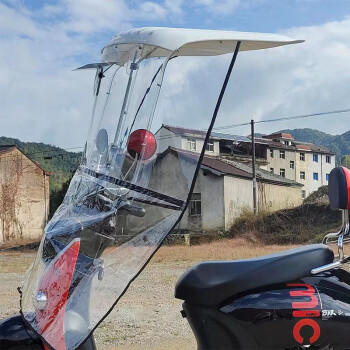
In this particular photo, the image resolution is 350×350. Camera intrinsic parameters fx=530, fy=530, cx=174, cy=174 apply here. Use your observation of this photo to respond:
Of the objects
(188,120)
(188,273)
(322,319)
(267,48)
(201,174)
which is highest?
(267,48)

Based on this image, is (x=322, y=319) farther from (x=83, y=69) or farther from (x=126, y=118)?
(x=83, y=69)

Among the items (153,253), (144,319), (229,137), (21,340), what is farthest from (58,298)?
(144,319)

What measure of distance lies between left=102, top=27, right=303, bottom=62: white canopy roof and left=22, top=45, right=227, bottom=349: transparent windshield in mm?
74

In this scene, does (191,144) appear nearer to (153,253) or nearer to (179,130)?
(179,130)

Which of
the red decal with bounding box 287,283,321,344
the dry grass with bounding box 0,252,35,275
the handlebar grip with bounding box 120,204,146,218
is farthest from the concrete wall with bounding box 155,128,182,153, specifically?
the dry grass with bounding box 0,252,35,275

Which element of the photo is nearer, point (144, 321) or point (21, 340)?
point (21, 340)

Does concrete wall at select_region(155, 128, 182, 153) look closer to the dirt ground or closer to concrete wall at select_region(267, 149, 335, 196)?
the dirt ground

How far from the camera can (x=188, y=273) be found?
273 centimetres

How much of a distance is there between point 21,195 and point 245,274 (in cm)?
4308

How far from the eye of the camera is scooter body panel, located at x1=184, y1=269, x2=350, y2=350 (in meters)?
2.53

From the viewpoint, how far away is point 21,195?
43.7 m

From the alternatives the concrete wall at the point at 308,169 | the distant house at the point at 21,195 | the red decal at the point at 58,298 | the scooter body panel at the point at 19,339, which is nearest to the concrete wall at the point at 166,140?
the red decal at the point at 58,298

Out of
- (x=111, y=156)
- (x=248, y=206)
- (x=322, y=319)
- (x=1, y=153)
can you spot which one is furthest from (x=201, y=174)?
(x=1, y=153)

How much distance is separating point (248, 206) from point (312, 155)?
38482 mm
